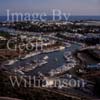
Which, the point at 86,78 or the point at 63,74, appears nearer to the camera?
the point at 86,78

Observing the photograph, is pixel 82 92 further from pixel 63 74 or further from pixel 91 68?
pixel 91 68

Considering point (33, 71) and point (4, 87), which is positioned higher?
point (4, 87)

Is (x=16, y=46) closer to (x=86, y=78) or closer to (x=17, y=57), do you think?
(x=17, y=57)

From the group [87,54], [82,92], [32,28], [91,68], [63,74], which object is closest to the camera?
[82,92]

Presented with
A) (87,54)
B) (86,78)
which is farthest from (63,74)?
(87,54)

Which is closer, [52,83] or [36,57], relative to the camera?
[52,83]

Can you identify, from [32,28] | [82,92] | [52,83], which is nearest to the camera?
[82,92]

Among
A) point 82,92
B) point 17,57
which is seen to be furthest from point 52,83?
point 17,57

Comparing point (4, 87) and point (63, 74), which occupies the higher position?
point (4, 87)

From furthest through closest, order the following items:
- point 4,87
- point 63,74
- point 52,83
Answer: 1. point 63,74
2. point 52,83
3. point 4,87
